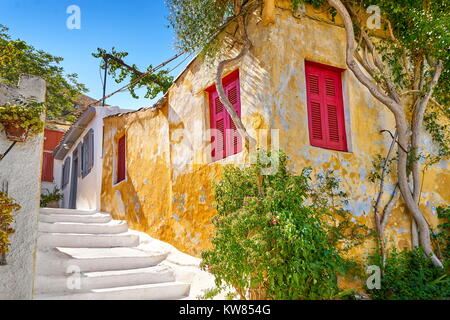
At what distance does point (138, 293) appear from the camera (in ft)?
18.7

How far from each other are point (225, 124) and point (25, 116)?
3345 millimetres

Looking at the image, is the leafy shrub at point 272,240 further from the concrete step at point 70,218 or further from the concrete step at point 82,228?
the concrete step at point 70,218

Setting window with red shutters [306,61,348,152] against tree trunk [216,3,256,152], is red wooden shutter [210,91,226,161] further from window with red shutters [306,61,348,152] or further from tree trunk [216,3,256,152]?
window with red shutters [306,61,348,152]

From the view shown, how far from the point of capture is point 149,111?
9.05m

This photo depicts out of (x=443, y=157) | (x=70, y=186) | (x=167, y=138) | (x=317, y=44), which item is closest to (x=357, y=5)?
(x=317, y=44)

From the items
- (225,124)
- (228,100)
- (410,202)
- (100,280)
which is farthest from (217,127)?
(410,202)

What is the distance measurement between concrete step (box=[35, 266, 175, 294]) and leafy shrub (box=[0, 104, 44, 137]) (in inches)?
91.7

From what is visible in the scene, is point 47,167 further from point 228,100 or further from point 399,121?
point 399,121

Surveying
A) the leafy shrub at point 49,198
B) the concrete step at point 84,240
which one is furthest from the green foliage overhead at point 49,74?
the concrete step at point 84,240

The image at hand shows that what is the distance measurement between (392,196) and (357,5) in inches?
131

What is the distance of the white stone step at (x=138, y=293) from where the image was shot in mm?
5289

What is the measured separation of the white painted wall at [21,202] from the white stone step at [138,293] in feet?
4.42

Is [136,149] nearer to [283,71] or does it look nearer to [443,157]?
[283,71]

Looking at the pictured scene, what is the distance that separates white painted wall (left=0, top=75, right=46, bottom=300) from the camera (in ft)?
12.9
